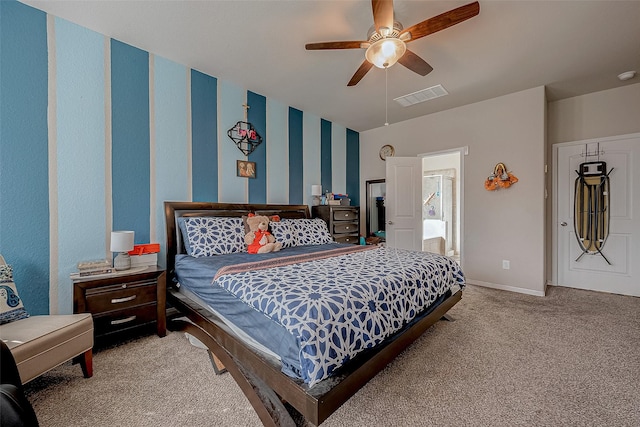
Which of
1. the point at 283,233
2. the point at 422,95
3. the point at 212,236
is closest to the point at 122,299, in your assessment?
the point at 212,236

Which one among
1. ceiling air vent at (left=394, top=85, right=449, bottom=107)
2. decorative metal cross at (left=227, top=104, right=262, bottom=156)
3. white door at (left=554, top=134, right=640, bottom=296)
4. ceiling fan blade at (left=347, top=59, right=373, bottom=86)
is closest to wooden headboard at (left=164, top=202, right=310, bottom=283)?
decorative metal cross at (left=227, top=104, right=262, bottom=156)

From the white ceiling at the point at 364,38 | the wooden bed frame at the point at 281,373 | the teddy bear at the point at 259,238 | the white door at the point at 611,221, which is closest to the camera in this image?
the wooden bed frame at the point at 281,373

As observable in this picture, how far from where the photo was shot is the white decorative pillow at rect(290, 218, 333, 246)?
331 centimetres

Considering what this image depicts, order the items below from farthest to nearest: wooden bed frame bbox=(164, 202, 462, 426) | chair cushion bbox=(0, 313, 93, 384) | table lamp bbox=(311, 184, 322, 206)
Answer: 1. table lamp bbox=(311, 184, 322, 206)
2. chair cushion bbox=(0, 313, 93, 384)
3. wooden bed frame bbox=(164, 202, 462, 426)

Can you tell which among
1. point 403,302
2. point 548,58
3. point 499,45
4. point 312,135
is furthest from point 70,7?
point 548,58

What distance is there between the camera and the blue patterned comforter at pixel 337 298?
1229 millimetres

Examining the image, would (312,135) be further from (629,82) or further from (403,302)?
(629,82)

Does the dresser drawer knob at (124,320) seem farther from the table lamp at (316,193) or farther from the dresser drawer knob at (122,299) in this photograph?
the table lamp at (316,193)

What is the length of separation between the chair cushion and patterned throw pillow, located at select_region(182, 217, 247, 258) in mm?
987

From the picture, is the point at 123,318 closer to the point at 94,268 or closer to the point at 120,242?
the point at 94,268

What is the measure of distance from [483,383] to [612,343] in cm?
148

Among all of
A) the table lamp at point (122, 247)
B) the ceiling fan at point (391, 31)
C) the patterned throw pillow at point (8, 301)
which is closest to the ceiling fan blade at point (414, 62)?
the ceiling fan at point (391, 31)

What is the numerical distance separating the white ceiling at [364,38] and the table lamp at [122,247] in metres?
1.87

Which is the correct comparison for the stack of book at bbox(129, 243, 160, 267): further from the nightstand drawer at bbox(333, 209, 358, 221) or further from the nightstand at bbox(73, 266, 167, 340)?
the nightstand drawer at bbox(333, 209, 358, 221)
